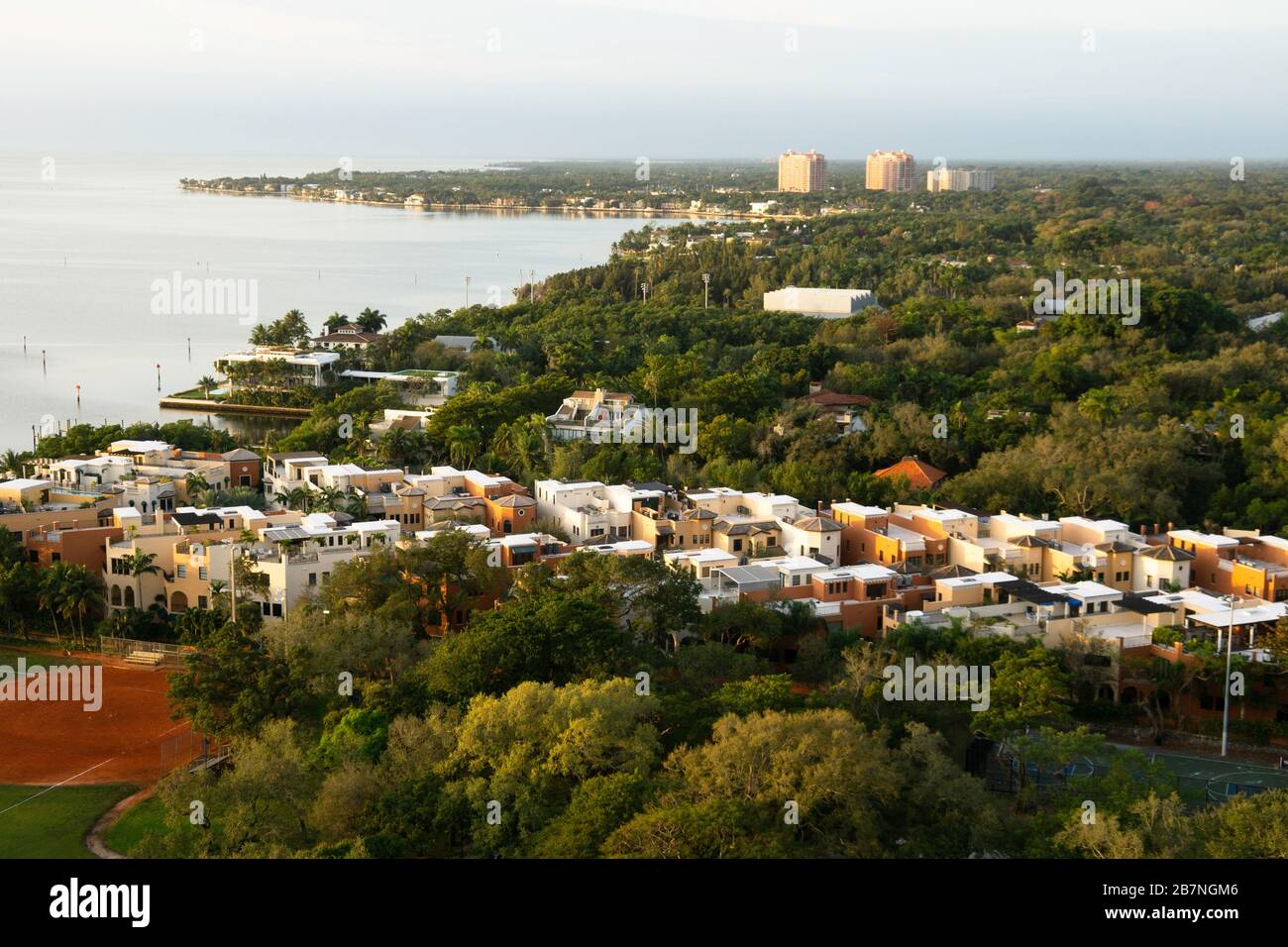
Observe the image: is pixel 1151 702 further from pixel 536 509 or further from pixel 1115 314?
pixel 1115 314

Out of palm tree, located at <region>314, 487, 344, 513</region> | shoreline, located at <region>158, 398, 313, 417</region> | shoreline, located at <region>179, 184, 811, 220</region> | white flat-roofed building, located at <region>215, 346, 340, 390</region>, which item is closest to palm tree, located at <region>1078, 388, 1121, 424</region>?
palm tree, located at <region>314, 487, 344, 513</region>

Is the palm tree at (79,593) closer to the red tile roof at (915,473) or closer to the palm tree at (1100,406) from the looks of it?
the red tile roof at (915,473)

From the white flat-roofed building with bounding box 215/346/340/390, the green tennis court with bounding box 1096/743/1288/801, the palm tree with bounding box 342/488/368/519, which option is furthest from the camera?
the white flat-roofed building with bounding box 215/346/340/390

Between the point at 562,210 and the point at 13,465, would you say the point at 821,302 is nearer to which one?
the point at 13,465

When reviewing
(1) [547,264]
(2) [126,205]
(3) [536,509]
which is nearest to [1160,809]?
(3) [536,509]

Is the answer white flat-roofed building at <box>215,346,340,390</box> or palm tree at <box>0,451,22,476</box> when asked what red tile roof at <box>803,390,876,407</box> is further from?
palm tree at <box>0,451,22,476</box>
